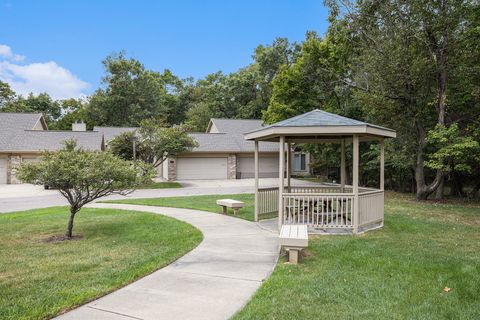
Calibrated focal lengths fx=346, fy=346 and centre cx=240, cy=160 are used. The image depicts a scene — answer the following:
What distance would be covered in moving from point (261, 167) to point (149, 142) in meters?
11.2

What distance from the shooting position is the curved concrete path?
365 centimetres

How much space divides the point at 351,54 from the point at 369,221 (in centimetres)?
1196

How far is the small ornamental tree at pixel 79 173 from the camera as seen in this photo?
738cm

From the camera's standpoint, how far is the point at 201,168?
28094 mm

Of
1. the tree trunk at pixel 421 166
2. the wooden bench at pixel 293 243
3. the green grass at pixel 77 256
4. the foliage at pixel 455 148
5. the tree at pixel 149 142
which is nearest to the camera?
the green grass at pixel 77 256

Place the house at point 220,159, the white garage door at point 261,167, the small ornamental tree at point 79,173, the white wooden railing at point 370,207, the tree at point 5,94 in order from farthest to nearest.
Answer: the tree at point 5,94
the white garage door at point 261,167
the house at point 220,159
the white wooden railing at point 370,207
the small ornamental tree at point 79,173

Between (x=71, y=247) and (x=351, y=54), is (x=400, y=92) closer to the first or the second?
(x=351, y=54)

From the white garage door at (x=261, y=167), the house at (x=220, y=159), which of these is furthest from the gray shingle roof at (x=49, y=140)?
the white garage door at (x=261, y=167)

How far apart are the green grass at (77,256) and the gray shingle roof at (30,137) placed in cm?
1675

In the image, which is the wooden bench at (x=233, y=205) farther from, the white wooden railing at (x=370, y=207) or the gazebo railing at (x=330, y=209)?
the white wooden railing at (x=370, y=207)

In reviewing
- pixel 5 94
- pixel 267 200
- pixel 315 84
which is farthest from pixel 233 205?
pixel 5 94

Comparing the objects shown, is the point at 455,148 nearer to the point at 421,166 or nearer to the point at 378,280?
the point at 421,166

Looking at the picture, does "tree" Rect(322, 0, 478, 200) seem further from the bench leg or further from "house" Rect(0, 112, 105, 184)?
"house" Rect(0, 112, 105, 184)

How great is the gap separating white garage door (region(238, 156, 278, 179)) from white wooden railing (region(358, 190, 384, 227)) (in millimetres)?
20648
